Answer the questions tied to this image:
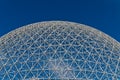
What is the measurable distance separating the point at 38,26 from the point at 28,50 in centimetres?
435

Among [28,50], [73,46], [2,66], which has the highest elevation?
[73,46]

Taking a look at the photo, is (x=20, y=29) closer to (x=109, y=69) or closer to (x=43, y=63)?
(x=43, y=63)

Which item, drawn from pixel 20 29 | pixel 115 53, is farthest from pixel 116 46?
pixel 20 29

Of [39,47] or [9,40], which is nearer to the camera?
[39,47]

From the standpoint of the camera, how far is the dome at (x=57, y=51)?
38.5 metres

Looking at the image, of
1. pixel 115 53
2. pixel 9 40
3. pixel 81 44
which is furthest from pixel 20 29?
pixel 115 53

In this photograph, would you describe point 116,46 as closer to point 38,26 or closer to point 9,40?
point 38,26

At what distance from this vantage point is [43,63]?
127ft

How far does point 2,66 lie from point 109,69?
500 inches

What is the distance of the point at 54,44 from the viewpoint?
4103cm

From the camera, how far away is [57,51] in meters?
40.2

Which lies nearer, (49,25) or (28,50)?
(28,50)

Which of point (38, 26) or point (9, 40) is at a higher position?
point (38, 26)

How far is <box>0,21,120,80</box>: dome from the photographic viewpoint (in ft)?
126
